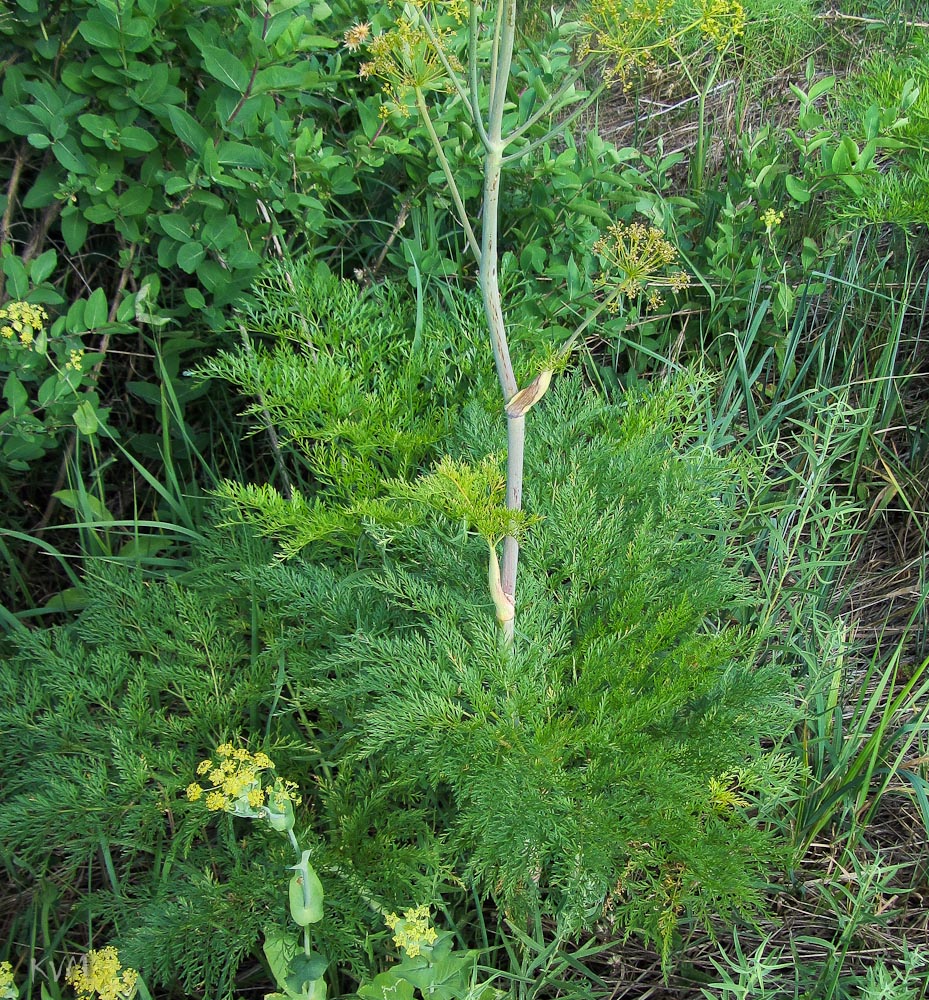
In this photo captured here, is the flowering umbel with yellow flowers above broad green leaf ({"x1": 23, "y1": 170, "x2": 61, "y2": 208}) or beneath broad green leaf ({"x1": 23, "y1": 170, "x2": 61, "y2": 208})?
beneath

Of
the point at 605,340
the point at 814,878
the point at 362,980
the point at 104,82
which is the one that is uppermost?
the point at 104,82

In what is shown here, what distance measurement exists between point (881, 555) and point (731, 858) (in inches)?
45.9

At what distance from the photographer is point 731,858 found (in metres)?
1.36

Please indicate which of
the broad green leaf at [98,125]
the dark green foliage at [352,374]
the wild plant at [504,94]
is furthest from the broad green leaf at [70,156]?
the wild plant at [504,94]

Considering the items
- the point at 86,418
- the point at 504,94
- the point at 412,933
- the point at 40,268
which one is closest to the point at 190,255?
the point at 40,268

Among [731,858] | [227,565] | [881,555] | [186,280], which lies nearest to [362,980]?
[731,858]

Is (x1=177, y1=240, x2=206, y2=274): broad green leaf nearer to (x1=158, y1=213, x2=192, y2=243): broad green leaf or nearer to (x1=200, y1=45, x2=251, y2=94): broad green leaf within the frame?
(x1=158, y1=213, x2=192, y2=243): broad green leaf

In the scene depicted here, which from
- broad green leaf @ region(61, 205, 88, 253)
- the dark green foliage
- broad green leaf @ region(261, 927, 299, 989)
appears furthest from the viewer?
broad green leaf @ region(61, 205, 88, 253)

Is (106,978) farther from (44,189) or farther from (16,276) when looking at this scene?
(44,189)

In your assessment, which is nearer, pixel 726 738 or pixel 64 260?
pixel 726 738

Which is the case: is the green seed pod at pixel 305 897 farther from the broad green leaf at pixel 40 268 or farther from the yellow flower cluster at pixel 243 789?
the broad green leaf at pixel 40 268

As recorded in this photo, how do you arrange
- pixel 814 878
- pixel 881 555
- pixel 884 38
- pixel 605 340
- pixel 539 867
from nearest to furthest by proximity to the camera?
pixel 539 867 < pixel 814 878 < pixel 881 555 < pixel 605 340 < pixel 884 38

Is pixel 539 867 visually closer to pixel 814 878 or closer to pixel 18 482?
pixel 814 878

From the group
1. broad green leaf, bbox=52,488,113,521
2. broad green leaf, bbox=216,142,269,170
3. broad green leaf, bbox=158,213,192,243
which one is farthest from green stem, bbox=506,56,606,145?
broad green leaf, bbox=52,488,113,521
